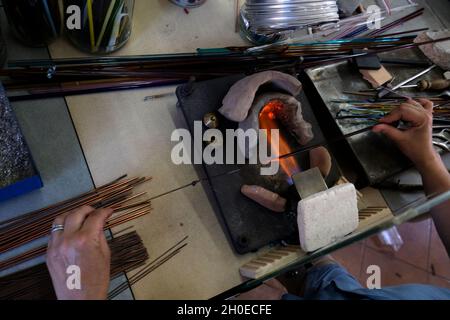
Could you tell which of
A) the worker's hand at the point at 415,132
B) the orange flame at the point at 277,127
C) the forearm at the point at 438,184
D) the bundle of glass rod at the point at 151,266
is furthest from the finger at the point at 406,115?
the bundle of glass rod at the point at 151,266

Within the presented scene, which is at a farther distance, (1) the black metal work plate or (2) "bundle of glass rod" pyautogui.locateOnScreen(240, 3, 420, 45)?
(2) "bundle of glass rod" pyautogui.locateOnScreen(240, 3, 420, 45)

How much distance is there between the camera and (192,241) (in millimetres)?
1328

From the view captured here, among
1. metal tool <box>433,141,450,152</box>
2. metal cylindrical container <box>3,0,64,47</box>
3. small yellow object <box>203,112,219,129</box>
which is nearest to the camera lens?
metal cylindrical container <box>3,0,64,47</box>

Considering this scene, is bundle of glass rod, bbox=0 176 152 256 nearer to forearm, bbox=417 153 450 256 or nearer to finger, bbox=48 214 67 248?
finger, bbox=48 214 67 248

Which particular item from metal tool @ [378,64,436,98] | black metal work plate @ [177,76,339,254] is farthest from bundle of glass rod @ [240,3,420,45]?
black metal work plate @ [177,76,339,254]

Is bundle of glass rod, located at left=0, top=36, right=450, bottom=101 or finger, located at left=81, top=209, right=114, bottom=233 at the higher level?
bundle of glass rod, located at left=0, top=36, right=450, bottom=101

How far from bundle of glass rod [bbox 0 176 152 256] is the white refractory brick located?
0.49 m

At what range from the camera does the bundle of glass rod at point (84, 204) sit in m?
A: 1.18

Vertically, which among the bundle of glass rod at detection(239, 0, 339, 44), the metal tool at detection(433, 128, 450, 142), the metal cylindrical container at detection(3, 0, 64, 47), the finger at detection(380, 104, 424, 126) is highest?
the metal cylindrical container at detection(3, 0, 64, 47)

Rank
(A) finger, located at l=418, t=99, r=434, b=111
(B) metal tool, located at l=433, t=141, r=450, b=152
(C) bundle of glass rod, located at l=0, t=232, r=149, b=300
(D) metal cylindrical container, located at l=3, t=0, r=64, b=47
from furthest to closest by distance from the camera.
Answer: (B) metal tool, located at l=433, t=141, r=450, b=152 < (A) finger, located at l=418, t=99, r=434, b=111 < (D) metal cylindrical container, located at l=3, t=0, r=64, b=47 < (C) bundle of glass rod, located at l=0, t=232, r=149, b=300

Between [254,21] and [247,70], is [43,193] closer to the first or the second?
[247,70]

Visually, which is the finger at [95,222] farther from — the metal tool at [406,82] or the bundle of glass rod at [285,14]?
the metal tool at [406,82]

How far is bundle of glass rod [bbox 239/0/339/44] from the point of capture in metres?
1.53
